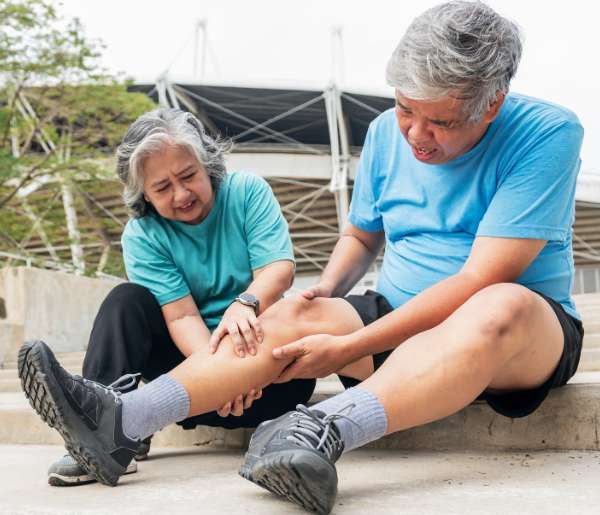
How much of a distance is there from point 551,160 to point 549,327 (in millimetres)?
414

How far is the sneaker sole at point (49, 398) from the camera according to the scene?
66.4 inches

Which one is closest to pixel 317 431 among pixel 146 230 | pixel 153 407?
pixel 153 407

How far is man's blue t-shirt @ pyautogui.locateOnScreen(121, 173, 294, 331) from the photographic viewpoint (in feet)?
7.68

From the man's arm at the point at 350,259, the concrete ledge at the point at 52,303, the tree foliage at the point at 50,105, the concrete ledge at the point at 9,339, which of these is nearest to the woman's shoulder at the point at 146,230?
the man's arm at the point at 350,259

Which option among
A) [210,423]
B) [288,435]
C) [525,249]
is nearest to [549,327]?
[525,249]

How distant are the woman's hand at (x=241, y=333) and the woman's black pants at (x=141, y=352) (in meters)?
0.07

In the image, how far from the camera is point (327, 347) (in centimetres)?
189

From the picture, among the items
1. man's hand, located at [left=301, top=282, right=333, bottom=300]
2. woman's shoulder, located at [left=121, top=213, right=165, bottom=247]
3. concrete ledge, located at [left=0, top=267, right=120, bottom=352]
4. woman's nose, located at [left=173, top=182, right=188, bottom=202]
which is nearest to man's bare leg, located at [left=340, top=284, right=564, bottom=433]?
man's hand, located at [left=301, top=282, right=333, bottom=300]

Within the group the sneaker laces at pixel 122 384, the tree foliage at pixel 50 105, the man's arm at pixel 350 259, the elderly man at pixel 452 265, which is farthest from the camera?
the tree foliage at pixel 50 105

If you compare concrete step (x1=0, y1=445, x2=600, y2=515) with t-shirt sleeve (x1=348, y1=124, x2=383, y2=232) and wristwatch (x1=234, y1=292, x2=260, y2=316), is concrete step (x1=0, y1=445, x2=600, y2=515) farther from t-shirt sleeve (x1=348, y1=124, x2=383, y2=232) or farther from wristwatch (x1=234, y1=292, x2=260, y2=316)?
t-shirt sleeve (x1=348, y1=124, x2=383, y2=232)

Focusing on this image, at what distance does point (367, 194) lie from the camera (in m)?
2.38

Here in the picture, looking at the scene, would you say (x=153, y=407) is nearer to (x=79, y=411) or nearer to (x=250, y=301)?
(x=79, y=411)

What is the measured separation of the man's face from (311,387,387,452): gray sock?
657 mm

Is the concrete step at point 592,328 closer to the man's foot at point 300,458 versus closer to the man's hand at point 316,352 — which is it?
the man's hand at point 316,352
